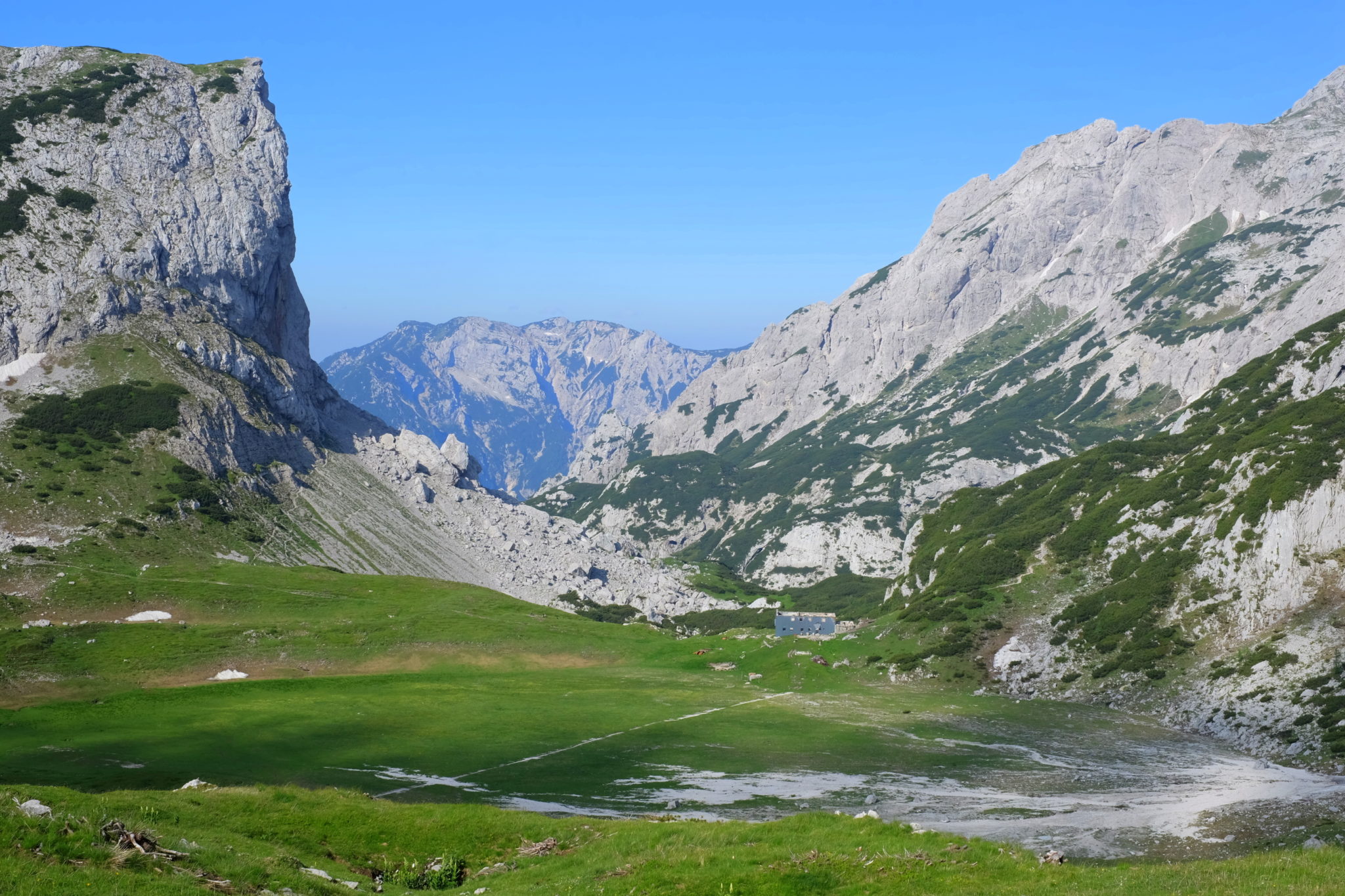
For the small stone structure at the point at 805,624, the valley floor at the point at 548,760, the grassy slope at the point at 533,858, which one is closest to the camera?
the grassy slope at the point at 533,858

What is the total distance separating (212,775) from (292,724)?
20.6 meters

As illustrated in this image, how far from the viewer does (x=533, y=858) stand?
39312 millimetres

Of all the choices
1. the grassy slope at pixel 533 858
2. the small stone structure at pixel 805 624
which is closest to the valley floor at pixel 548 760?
the grassy slope at pixel 533 858

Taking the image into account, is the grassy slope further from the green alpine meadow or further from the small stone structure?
the small stone structure

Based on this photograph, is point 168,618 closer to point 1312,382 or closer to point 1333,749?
point 1333,749

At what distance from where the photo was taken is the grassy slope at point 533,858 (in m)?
27.2

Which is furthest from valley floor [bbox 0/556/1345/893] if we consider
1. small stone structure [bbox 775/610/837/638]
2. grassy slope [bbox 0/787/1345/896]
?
small stone structure [bbox 775/610/837/638]

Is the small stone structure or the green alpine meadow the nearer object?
the green alpine meadow

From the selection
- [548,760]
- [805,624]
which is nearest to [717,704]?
[548,760]

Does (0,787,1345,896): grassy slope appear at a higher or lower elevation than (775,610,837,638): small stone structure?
higher

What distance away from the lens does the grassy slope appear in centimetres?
2716

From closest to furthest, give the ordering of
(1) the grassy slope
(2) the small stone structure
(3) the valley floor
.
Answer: (1) the grassy slope < (3) the valley floor < (2) the small stone structure

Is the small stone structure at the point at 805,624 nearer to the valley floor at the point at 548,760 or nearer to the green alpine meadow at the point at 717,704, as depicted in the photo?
the green alpine meadow at the point at 717,704

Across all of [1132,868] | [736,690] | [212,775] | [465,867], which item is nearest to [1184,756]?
[736,690]
